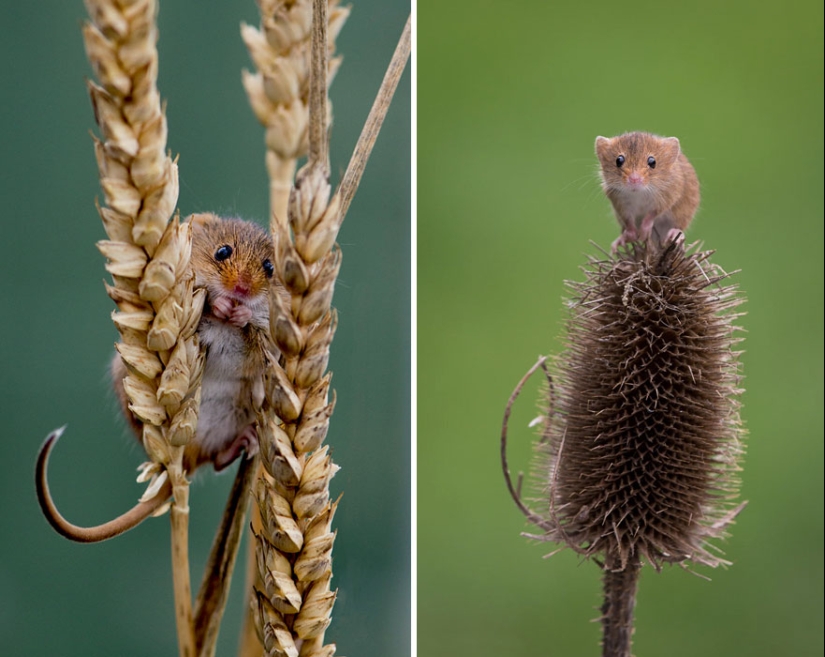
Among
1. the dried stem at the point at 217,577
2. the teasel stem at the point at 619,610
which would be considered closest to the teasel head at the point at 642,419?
the teasel stem at the point at 619,610

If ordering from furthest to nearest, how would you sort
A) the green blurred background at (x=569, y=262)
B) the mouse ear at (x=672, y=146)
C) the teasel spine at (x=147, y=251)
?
the green blurred background at (x=569, y=262)
the mouse ear at (x=672, y=146)
the teasel spine at (x=147, y=251)

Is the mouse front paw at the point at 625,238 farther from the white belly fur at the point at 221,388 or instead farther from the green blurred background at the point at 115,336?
the white belly fur at the point at 221,388

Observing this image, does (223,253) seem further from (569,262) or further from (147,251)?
(569,262)

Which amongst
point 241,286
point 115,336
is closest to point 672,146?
point 241,286

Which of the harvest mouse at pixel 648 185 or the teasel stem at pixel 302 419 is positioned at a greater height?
the harvest mouse at pixel 648 185

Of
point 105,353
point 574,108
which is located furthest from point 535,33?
point 105,353

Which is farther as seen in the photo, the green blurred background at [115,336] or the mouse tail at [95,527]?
the green blurred background at [115,336]

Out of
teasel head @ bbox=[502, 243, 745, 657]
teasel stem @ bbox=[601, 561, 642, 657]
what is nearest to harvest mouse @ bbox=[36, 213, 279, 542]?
teasel head @ bbox=[502, 243, 745, 657]
